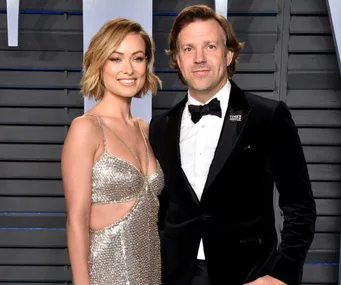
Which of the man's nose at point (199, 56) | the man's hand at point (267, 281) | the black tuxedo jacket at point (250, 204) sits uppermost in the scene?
the man's nose at point (199, 56)

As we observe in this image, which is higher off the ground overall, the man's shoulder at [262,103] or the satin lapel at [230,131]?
the man's shoulder at [262,103]

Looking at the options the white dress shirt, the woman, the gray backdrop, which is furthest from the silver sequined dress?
the gray backdrop

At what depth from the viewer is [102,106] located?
2.13 m

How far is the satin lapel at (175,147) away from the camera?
194 centimetres

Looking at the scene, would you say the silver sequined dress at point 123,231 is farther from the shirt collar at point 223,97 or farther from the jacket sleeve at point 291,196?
the jacket sleeve at point 291,196

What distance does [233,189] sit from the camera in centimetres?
190

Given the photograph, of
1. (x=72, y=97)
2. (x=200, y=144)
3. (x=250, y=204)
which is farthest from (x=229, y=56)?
(x=72, y=97)

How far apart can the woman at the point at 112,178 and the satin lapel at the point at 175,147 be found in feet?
0.46

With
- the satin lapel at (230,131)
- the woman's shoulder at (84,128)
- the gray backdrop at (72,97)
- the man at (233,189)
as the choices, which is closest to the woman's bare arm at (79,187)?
the woman's shoulder at (84,128)

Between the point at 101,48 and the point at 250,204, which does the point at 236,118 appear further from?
the point at 101,48

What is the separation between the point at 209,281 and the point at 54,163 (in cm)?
179

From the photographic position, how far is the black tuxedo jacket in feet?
6.13

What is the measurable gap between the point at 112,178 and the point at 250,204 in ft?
1.84

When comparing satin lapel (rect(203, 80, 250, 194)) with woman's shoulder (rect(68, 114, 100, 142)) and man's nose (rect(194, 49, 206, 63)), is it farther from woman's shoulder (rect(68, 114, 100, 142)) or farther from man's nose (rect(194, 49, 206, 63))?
woman's shoulder (rect(68, 114, 100, 142))
